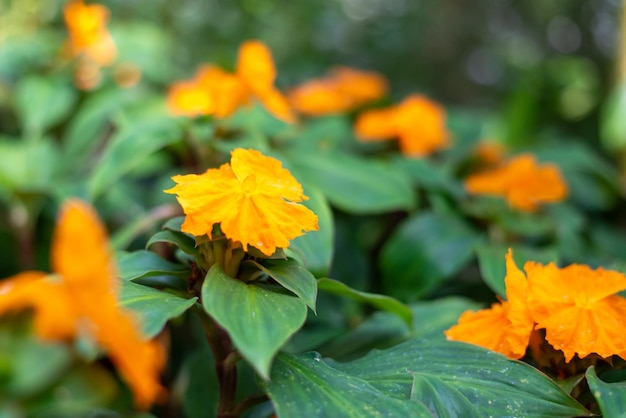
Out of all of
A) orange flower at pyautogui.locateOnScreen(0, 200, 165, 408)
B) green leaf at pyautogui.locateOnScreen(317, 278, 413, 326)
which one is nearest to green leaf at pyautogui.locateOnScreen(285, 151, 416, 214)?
green leaf at pyautogui.locateOnScreen(317, 278, 413, 326)

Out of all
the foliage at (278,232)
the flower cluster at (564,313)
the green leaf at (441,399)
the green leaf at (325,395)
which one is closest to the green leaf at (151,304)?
the foliage at (278,232)

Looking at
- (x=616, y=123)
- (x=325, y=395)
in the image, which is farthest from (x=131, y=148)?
(x=616, y=123)

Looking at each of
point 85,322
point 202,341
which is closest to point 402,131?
point 202,341

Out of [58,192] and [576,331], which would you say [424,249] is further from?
[58,192]

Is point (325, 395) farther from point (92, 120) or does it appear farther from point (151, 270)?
point (92, 120)

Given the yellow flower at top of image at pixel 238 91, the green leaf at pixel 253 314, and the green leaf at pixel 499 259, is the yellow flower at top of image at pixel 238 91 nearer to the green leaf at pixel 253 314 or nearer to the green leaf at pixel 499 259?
the green leaf at pixel 499 259

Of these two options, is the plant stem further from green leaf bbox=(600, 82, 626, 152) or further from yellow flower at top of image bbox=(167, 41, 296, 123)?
green leaf bbox=(600, 82, 626, 152)
